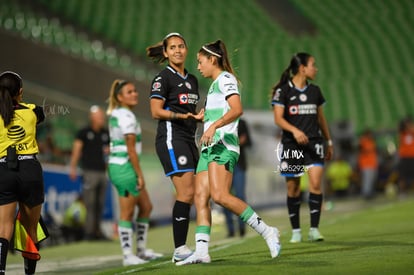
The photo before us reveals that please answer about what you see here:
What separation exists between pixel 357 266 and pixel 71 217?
8.83 metres

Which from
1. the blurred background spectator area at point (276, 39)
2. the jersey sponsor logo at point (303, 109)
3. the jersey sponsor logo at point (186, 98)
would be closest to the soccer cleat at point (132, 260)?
the jersey sponsor logo at point (186, 98)

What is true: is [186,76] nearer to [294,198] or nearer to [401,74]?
[294,198]

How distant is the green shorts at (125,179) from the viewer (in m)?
10.1

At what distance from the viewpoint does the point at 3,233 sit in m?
7.44

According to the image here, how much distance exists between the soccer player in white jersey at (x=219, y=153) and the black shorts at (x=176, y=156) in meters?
0.26

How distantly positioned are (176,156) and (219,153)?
659mm

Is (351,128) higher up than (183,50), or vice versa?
(351,128)

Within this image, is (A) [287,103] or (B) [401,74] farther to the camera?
(B) [401,74]

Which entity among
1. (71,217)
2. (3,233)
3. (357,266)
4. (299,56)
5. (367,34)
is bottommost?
(357,266)

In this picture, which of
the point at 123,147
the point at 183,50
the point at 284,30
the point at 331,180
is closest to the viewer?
the point at 183,50

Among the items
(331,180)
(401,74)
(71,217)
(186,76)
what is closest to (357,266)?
(186,76)

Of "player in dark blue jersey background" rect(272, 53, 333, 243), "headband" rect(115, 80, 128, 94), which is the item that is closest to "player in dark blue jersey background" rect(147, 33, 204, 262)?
"player in dark blue jersey background" rect(272, 53, 333, 243)

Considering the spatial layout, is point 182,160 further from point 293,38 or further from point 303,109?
point 293,38

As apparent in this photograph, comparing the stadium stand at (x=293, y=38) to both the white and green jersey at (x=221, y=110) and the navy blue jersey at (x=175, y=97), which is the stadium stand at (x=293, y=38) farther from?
the white and green jersey at (x=221, y=110)
